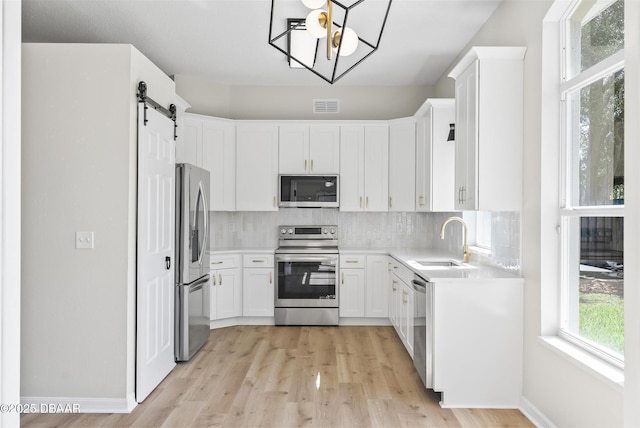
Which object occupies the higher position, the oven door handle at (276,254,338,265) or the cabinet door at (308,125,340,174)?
the cabinet door at (308,125,340,174)

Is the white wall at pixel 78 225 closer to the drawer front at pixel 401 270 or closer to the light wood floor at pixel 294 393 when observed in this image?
the light wood floor at pixel 294 393

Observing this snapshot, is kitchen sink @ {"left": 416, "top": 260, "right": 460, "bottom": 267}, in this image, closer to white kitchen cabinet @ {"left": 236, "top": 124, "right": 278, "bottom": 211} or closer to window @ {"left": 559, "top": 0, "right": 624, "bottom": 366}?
window @ {"left": 559, "top": 0, "right": 624, "bottom": 366}

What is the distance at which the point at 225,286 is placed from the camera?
4.71 metres

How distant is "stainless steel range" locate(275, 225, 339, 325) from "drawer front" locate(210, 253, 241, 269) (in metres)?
0.46

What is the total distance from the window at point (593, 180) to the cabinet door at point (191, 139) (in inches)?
140

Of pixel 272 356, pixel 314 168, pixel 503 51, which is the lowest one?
pixel 272 356

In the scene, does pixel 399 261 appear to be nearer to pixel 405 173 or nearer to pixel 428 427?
pixel 405 173

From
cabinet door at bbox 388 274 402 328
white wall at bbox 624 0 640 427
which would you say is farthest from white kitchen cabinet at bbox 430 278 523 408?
white wall at bbox 624 0 640 427

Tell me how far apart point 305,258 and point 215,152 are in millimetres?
1573

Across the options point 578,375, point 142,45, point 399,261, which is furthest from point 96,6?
point 578,375

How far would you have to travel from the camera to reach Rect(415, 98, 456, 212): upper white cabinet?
4.01 metres

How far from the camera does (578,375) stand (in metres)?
2.15

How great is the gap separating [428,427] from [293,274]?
8.32 feet

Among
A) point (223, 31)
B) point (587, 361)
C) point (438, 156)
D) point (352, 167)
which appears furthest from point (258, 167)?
point (587, 361)
